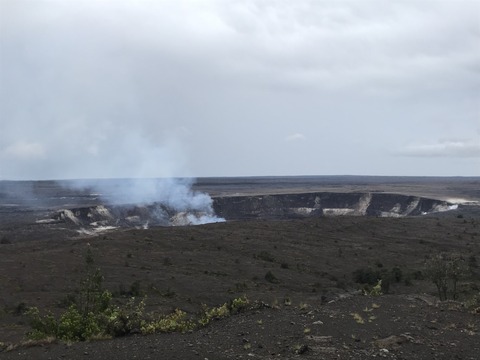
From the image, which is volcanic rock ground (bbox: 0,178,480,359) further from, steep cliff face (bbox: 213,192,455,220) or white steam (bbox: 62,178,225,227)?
white steam (bbox: 62,178,225,227)

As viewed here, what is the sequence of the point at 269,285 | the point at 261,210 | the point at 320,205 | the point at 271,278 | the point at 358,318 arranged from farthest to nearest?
the point at 320,205
the point at 261,210
the point at 271,278
the point at 269,285
the point at 358,318

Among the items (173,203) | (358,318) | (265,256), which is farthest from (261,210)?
(358,318)

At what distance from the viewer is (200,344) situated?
10.5 meters

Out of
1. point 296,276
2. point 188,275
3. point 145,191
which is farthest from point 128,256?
point 145,191

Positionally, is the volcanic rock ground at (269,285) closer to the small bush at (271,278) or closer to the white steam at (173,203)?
the small bush at (271,278)

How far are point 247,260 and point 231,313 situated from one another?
2414 cm

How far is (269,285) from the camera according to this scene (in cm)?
3064

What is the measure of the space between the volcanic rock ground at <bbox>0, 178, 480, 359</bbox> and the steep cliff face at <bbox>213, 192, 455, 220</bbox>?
19089 millimetres

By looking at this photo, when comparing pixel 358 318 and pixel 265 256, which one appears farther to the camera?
pixel 265 256

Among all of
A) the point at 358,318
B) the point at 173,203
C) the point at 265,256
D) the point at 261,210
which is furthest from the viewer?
the point at 261,210

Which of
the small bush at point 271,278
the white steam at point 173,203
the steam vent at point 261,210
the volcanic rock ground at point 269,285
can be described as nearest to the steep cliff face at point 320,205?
the steam vent at point 261,210

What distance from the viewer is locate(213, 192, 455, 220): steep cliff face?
9369 cm

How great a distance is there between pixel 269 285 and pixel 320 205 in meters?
73.7

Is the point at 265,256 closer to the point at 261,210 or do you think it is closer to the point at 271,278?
the point at 271,278
